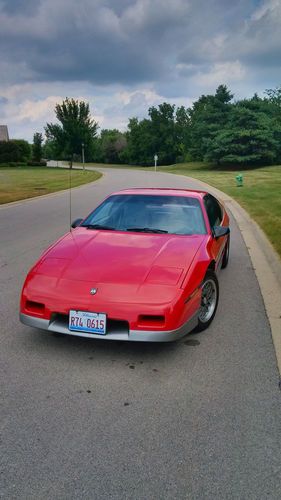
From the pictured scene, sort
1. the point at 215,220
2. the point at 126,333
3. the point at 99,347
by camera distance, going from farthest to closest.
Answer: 1. the point at 215,220
2. the point at 99,347
3. the point at 126,333

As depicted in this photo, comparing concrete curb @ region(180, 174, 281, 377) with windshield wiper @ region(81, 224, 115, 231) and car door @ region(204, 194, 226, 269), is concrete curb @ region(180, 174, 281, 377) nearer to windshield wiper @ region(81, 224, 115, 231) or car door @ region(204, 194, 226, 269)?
car door @ region(204, 194, 226, 269)

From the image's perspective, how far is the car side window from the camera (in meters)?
5.38

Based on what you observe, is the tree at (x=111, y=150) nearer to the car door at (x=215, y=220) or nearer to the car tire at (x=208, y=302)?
the car door at (x=215, y=220)

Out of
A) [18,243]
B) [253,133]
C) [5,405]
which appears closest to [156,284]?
[5,405]

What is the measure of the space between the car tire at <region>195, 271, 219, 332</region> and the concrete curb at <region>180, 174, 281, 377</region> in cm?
61

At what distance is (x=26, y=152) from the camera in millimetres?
61125

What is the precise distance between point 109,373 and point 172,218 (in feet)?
7.18

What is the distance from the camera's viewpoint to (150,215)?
5.10m

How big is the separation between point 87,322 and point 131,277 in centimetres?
54

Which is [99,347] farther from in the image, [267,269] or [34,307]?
[267,269]

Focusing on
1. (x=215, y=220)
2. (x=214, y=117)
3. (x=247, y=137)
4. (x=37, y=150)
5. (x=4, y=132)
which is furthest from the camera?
(x=4, y=132)

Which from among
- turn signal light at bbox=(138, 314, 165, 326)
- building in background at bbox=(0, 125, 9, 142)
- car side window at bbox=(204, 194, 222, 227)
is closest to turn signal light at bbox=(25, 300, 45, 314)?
turn signal light at bbox=(138, 314, 165, 326)

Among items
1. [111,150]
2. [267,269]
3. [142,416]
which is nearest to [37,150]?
[111,150]

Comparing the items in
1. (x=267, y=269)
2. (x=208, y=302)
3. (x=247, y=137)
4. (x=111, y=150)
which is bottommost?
(x=111, y=150)
